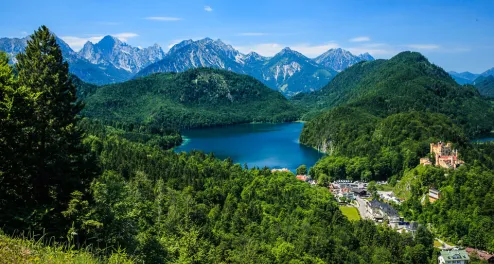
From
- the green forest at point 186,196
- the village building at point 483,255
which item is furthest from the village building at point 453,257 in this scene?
the village building at point 483,255

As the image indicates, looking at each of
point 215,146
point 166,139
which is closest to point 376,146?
point 215,146

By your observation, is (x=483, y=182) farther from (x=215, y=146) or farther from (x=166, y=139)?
(x=166, y=139)

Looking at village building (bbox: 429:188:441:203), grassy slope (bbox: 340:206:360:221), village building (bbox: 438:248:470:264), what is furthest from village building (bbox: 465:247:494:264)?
grassy slope (bbox: 340:206:360:221)

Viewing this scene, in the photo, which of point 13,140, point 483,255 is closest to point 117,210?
point 13,140

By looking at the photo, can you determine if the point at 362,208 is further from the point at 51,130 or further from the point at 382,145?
the point at 51,130

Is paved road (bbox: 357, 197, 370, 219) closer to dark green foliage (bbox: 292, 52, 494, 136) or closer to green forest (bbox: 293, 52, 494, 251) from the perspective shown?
green forest (bbox: 293, 52, 494, 251)
